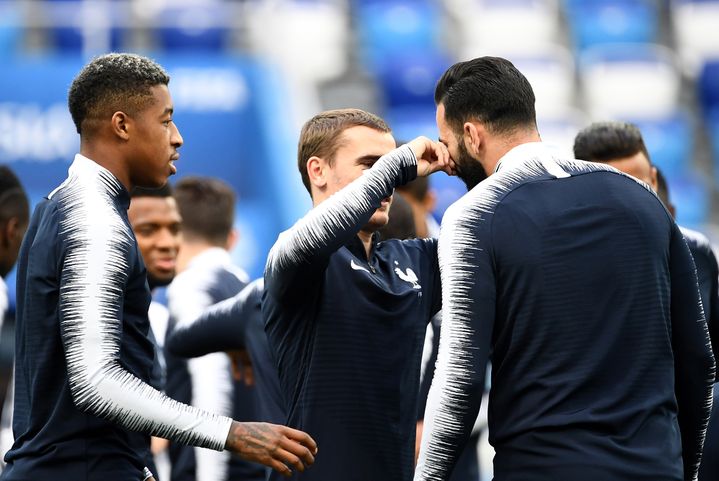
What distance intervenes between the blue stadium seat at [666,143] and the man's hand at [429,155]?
9759 mm

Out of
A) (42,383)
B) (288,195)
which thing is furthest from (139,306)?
(288,195)

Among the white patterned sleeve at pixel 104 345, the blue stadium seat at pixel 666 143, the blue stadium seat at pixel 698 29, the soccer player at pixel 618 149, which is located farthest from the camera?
the blue stadium seat at pixel 698 29

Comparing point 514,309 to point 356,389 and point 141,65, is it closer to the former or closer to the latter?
point 356,389

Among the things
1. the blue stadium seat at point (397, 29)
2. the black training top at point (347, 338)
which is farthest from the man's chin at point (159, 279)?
the blue stadium seat at point (397, 29)

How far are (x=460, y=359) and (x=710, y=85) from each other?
1201cm

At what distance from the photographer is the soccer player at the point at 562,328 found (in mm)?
2828

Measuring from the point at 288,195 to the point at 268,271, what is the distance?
6.34 metres

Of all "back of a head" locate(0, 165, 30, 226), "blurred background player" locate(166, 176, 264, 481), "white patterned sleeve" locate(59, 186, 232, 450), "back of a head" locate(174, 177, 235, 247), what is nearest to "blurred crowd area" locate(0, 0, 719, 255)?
"back of a head" locate(174, 177, 235, 247)

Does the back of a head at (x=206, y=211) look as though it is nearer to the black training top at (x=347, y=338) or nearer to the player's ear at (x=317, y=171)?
the player's ear at (x=317, y=171)

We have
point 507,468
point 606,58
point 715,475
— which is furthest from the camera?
point 606,58

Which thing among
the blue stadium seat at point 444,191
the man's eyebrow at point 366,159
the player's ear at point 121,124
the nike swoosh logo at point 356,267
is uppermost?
the player's ear at point 121,124

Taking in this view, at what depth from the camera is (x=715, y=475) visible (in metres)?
3.65

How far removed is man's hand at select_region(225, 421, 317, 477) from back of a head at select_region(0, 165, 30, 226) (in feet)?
5.59

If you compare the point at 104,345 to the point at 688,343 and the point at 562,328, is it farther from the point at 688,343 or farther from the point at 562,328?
the point at 688,343
